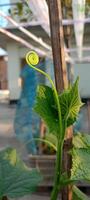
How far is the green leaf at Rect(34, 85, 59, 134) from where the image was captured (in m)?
0.55

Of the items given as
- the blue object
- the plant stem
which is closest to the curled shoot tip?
the plant stem

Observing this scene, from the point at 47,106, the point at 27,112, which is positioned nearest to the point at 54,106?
the point at 47,106

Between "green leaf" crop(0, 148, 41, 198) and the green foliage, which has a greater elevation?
the green foliage

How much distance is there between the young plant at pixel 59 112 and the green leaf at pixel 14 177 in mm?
33

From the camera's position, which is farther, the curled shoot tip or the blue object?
the blue object

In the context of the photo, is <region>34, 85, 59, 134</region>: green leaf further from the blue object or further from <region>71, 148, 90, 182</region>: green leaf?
the blue object

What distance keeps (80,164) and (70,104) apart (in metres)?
0.08

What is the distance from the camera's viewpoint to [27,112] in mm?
4875

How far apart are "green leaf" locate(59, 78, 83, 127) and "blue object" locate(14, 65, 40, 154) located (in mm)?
4006

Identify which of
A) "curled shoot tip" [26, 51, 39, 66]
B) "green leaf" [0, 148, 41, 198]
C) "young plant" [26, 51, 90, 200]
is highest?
"curled shoot tip" [26, 51, 39, 66]

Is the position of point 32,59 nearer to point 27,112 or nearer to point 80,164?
point 80,164

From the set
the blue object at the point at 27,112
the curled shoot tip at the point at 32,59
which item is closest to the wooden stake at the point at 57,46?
the curled shoot tip at the point at 32,59

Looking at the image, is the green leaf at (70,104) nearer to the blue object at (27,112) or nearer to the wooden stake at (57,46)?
the wooden stake at (57,46)

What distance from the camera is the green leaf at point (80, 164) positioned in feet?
1.69
